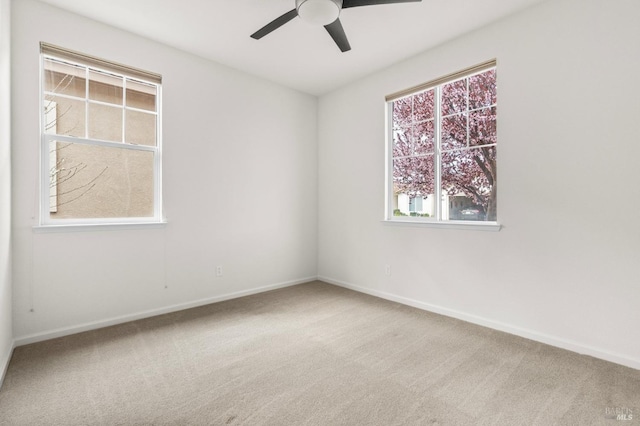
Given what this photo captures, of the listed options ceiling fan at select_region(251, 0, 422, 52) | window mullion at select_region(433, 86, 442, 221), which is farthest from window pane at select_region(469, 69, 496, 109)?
ceiling fan at select_region(251, 0, 422, 52)

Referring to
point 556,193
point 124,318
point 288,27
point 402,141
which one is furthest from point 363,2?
point 124,318

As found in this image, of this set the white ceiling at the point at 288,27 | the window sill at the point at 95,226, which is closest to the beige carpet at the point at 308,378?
the window sill at the point at 95,226

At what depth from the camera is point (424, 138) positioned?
11.3ft

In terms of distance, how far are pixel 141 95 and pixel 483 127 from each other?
345 centimetres

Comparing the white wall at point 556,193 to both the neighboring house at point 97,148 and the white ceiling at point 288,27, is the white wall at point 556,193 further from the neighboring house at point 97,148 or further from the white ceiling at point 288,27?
the neighboring house at point 97,148

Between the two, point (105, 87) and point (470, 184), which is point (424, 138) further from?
point (105, 87)

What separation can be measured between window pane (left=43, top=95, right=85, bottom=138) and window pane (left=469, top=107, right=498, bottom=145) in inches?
146

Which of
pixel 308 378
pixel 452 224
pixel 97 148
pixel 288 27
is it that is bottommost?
pixel 308 378

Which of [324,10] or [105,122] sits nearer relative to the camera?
[324,10]

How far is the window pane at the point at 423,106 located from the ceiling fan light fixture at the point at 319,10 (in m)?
1.58

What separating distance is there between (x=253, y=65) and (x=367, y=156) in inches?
70.2

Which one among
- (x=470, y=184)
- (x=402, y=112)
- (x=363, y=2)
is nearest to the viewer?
(x=363, y=2)

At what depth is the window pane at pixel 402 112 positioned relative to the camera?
142 inches

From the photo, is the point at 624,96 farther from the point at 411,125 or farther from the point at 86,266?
the point at 86,266
